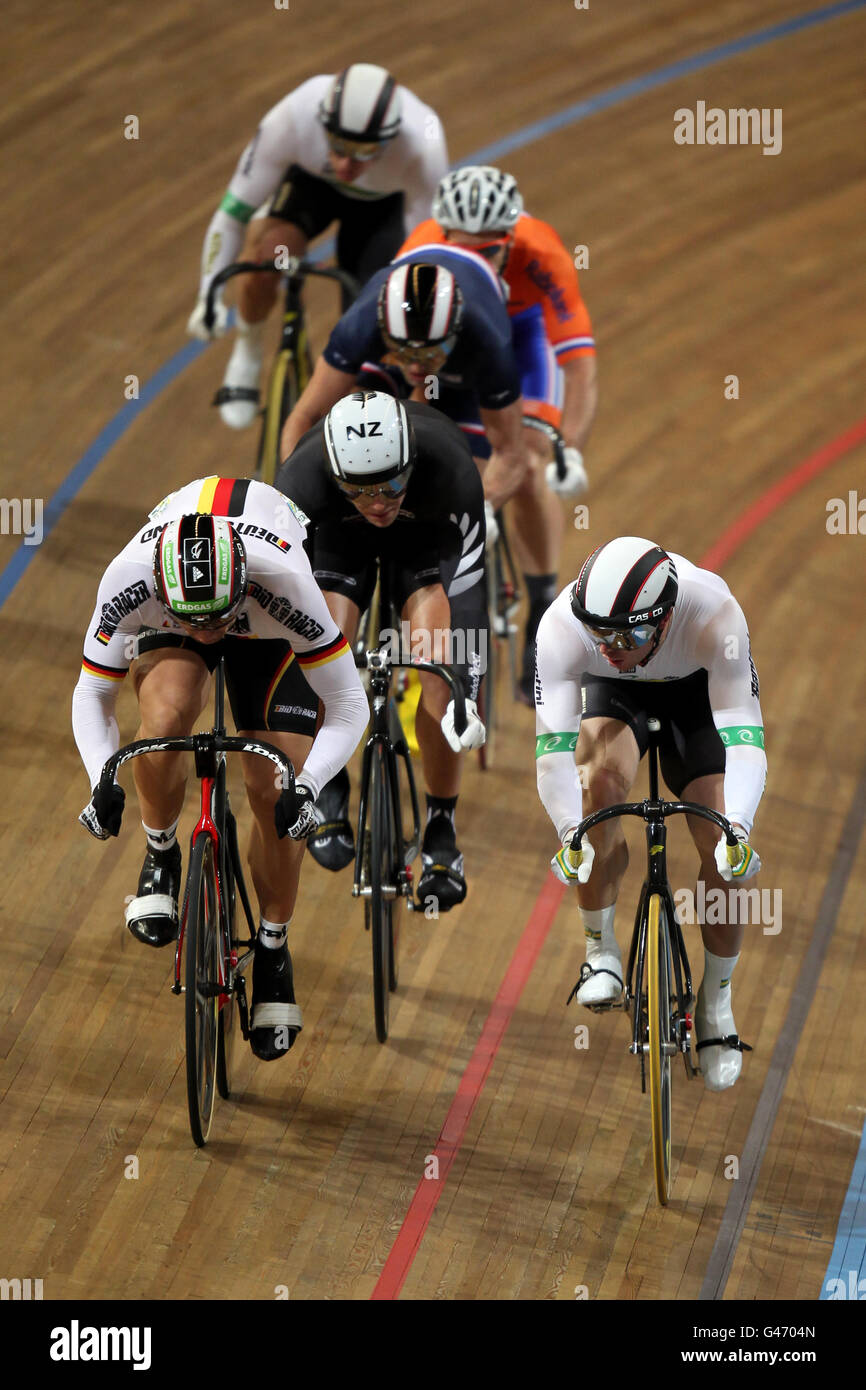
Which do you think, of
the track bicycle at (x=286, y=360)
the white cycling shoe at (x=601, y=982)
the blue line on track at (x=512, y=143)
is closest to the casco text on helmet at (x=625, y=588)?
the white cycling shoe at (x=601, y=982)

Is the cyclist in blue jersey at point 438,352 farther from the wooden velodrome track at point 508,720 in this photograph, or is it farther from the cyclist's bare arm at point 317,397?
the wooden velodrome track at point 508,720

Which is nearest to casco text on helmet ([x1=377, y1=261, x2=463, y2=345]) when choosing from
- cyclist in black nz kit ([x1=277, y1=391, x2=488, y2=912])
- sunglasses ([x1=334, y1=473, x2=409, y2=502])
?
cyclist in black nz kit ([x1=277, y1=391, x2=488, y2=912])

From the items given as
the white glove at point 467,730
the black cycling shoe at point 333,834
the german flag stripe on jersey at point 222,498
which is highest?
the german flag stripe on jersey at point 222,498

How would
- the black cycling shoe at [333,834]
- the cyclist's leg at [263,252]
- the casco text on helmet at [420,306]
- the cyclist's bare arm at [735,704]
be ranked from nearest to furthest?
→ the cyclist's bare arm at [735,704] < the casco text on helmet at [420,306] < the black cycling shoe at [333,834] < the cyclist's leg at [263,252]

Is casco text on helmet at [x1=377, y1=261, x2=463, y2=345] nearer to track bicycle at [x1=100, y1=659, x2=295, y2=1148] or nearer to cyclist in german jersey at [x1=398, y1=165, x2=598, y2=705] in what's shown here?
cyclist in german jersey at [x1=398, y1=165, x2=598, y2=705]

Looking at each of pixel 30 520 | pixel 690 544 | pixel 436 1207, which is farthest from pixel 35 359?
pixel 436 1207

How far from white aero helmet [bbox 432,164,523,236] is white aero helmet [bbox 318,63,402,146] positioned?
0.48 meters

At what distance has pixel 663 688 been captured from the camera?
4.18 metres

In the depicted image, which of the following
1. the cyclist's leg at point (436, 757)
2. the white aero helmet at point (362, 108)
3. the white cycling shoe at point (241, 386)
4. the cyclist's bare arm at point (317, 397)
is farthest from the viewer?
the white cycling shoe at point (241, 386)

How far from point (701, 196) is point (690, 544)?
3.04m

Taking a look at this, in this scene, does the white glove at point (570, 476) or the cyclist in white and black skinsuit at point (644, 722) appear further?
the white glove at point (570, 476)

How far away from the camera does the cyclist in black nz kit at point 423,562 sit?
14.4ft

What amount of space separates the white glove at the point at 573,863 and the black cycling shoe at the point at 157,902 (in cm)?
93

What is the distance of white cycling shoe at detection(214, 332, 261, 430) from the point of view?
21.0 feet
